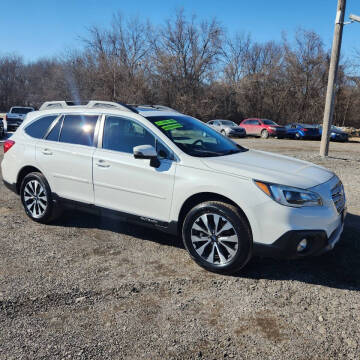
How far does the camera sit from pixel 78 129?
15.4 feet

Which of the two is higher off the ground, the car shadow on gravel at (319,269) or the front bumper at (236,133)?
the front bumper at (236,133)

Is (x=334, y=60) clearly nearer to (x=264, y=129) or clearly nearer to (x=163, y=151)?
(x=163, y=151)

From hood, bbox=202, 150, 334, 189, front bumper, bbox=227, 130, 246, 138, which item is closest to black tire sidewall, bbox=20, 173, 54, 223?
hood, bbox=202, 150, 334, 189

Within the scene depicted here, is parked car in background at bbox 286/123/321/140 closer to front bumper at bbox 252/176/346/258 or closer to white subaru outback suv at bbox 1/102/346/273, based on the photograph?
white subaru outback suv at bbox 1/102/346/273

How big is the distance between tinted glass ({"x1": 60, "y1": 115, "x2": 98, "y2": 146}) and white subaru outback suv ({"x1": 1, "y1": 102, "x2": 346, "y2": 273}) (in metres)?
0.01

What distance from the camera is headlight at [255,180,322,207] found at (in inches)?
131

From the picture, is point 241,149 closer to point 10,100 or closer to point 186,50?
point 186,50

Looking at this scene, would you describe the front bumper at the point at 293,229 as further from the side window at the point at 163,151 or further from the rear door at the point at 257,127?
the rear door at the point at 257,127

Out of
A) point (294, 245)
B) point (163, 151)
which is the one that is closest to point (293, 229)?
point (294, 245)

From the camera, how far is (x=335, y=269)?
12.5ft

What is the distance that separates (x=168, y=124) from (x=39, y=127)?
206cm

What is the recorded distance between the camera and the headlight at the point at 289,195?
333cm

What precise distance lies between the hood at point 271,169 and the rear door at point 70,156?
1.63 metres

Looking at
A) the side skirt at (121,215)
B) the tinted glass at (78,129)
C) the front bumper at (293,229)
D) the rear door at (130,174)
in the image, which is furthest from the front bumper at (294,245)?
the tinted glass at (78,129)
